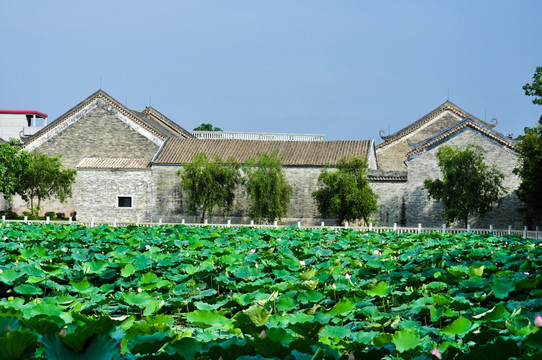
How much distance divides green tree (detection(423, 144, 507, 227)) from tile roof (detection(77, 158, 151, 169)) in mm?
15504

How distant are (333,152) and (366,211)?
4.85 m

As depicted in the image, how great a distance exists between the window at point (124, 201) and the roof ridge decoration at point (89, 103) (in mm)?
4295

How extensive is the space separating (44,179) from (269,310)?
30310mm

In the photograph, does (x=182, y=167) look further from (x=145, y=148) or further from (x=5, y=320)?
(x=5, y=320)

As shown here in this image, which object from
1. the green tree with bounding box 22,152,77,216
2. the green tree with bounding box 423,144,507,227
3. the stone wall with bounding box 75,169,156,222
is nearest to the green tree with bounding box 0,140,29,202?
the green tree with bounding box 22,152,77,216

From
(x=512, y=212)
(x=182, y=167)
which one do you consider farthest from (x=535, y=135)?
(x=182, y=167)

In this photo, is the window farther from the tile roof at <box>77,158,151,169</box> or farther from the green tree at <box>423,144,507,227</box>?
the green tree at <box>423,144,507,227</box>

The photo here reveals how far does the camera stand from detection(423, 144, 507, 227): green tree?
27.1 m

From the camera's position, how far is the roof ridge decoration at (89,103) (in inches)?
1362

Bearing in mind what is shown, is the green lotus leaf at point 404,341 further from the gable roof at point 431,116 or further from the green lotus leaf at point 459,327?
the gable roof at point 431,116

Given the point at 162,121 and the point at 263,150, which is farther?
the point at 162,121

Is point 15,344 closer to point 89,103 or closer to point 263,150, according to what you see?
point 263,150

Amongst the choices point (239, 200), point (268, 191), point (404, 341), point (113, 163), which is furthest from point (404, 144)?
point (404, 341)

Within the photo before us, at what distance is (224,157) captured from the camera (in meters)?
32.2
